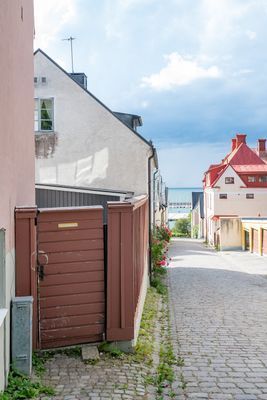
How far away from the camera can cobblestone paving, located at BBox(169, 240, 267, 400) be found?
5.93m

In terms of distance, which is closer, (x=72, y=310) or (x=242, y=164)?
(x=72, y=310)

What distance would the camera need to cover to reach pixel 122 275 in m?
6.95

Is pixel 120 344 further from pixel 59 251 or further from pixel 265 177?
pixel 265 177

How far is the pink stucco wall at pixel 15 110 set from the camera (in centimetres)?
558

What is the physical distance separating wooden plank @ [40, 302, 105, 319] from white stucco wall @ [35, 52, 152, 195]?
469 inches

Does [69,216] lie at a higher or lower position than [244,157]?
lower

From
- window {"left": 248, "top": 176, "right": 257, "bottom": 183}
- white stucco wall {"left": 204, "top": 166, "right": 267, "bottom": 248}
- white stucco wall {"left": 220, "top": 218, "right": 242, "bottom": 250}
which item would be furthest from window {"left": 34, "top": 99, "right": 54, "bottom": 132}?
window {"left": 248, "top": 176, "right": 257, "bottom": 183}

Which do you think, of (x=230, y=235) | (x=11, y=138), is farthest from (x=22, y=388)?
(x=230, y=235)

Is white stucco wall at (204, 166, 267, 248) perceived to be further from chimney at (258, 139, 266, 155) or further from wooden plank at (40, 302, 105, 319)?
wooden plank at (40, 302, 105, 319)

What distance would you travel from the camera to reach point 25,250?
6.45 metres

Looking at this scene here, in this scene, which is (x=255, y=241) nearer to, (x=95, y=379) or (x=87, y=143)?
(x=87, y=143)

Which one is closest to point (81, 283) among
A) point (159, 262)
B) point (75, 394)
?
point (75, 394)

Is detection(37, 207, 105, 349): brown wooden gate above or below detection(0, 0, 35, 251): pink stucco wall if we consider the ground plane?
below

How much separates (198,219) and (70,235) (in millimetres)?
64777
